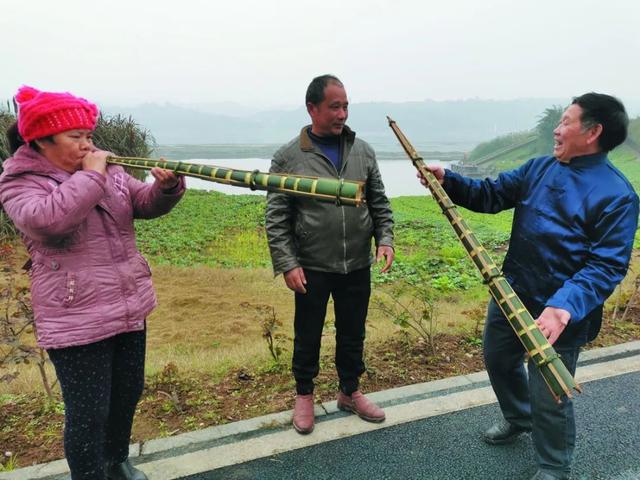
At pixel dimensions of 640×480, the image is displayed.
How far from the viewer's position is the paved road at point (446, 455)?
256 cm

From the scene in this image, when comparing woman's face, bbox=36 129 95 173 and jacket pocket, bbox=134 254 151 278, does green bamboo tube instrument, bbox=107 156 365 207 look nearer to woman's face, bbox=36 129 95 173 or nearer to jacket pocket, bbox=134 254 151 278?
woman's face, bbox=36 129 95 173

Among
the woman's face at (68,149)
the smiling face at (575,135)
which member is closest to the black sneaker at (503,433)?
→ the smiling face at (575,135)

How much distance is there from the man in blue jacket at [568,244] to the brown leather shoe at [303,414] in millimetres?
1256

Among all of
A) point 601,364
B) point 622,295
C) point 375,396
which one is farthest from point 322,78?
point 622,295

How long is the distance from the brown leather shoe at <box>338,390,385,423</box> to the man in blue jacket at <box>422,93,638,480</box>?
930 millimetres

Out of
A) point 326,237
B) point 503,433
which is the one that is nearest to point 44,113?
point 326,237

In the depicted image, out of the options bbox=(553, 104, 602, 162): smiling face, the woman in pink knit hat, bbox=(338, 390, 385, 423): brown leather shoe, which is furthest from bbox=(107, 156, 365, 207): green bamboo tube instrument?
bbox=(338, 390, 385, 423): brown leather shoe

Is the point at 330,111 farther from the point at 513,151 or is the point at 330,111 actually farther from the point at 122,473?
the point at 513,151

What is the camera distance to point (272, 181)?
1.88 m

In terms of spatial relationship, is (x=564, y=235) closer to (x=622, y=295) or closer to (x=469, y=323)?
(x=469, y=323)

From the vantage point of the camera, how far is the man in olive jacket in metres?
2.73

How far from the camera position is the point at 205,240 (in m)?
12.8

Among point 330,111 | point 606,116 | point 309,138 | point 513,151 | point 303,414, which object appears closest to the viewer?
point 606,116

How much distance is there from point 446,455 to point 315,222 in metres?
1.57
